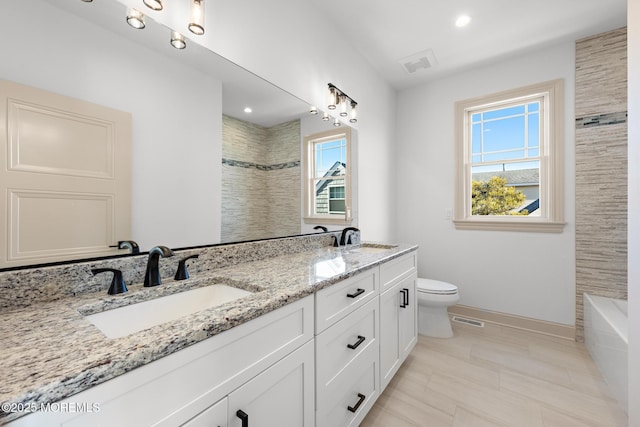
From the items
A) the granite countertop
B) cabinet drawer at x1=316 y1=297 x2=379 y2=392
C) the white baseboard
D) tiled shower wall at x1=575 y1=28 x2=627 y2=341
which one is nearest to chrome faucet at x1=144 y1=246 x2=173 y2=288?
the granite countertop

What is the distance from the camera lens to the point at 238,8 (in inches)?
57.6

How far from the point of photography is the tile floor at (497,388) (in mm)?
1490

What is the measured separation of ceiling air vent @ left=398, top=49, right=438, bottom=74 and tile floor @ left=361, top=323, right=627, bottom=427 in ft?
8.71

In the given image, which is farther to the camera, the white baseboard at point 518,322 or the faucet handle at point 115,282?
the white baseboard at point 518,322

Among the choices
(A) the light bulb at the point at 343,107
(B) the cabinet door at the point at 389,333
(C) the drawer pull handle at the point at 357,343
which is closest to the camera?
(C) the drawer pull handle at the point at 357,343

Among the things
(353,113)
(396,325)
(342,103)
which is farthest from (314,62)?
(396,325)

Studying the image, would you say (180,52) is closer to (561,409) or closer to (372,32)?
(372,32)

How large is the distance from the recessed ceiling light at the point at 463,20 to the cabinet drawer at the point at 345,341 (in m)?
2.26

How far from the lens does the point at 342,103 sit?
2299 mm

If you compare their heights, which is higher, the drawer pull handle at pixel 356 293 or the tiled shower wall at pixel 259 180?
the tiled shower wall at pixel 259 180

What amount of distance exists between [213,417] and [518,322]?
2.98 meters

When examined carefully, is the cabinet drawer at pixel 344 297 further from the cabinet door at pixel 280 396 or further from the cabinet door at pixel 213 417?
the cabinet door at pixel 213 417

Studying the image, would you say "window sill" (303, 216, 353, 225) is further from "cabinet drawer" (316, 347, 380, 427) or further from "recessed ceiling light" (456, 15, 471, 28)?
"recessed ceiling light" (456, 15, 471, 28)

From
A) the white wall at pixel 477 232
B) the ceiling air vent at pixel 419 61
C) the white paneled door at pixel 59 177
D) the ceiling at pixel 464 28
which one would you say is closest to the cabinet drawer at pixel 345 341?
the white paneled door at pixel 59 177
